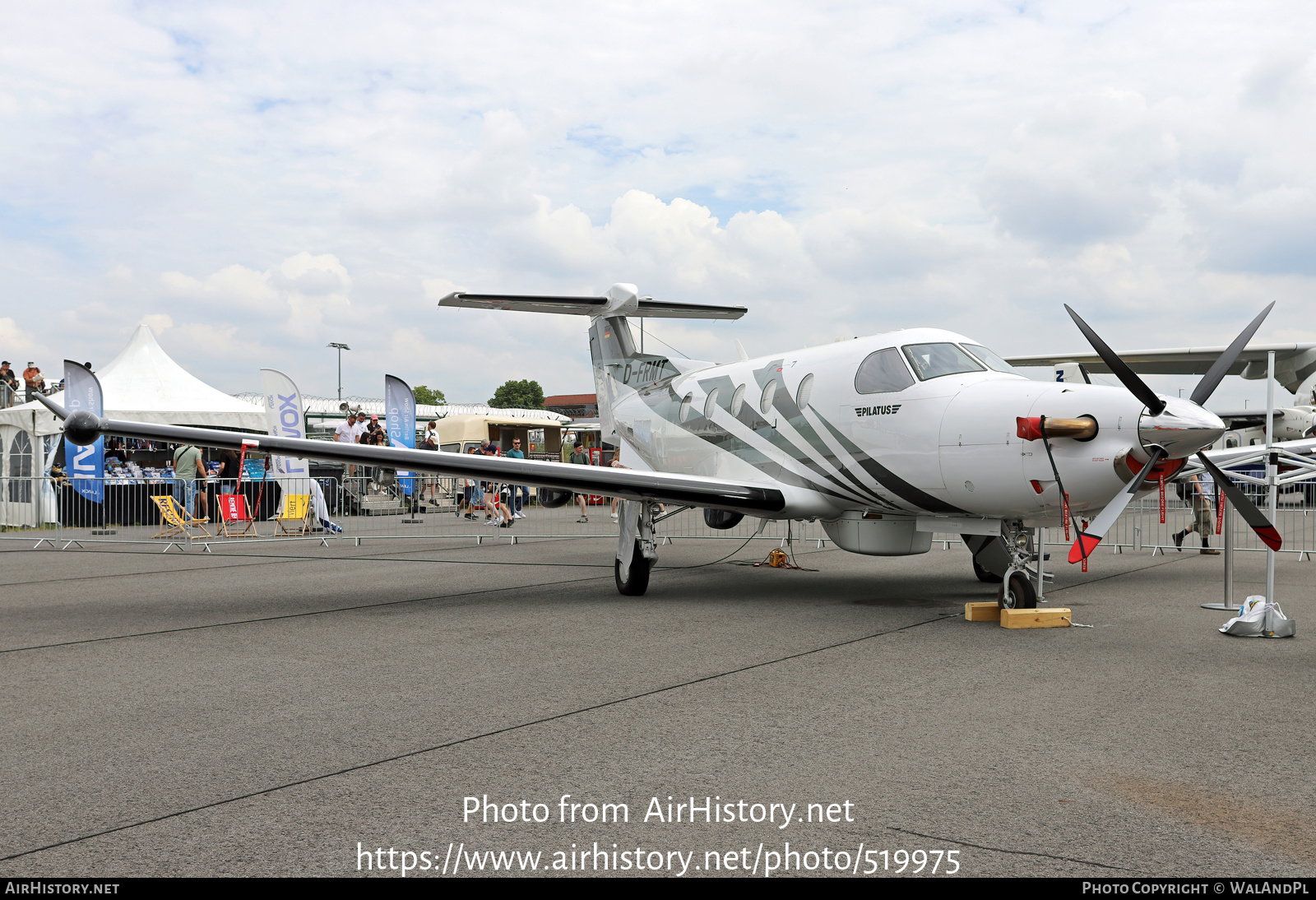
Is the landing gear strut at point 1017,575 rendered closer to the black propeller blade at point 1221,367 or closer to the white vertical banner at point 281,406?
the black propeller blade at point 1221,367

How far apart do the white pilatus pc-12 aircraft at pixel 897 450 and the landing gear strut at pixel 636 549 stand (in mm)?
19

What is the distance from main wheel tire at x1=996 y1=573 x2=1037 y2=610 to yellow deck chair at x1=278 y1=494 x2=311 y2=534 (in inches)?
577

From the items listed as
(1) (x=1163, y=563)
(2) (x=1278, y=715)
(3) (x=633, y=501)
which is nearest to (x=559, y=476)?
(3) (x=633, y=501)

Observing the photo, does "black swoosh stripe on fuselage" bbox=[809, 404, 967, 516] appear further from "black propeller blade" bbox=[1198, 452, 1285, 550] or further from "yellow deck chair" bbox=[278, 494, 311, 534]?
"yellow deck chair" bbox=[278, 494, 311, 534]

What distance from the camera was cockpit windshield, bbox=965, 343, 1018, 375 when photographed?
28.4 ft

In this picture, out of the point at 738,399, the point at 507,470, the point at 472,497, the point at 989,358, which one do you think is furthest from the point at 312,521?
the point at 989,358

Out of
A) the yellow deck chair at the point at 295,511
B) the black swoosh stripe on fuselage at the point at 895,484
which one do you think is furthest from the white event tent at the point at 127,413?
the black swoosh stripe on fuselage at the point at 895,484

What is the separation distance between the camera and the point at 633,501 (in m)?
10.2

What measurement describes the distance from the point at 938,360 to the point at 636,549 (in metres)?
3.65

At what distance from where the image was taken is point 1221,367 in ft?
24.7

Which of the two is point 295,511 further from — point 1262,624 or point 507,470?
→ point 1262,624

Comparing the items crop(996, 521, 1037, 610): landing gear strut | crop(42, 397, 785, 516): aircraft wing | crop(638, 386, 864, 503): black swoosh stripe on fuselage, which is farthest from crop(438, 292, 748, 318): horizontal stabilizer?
crop(996, 521, 1037, 610): landing gear strut

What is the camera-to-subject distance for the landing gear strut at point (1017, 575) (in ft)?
26.8
